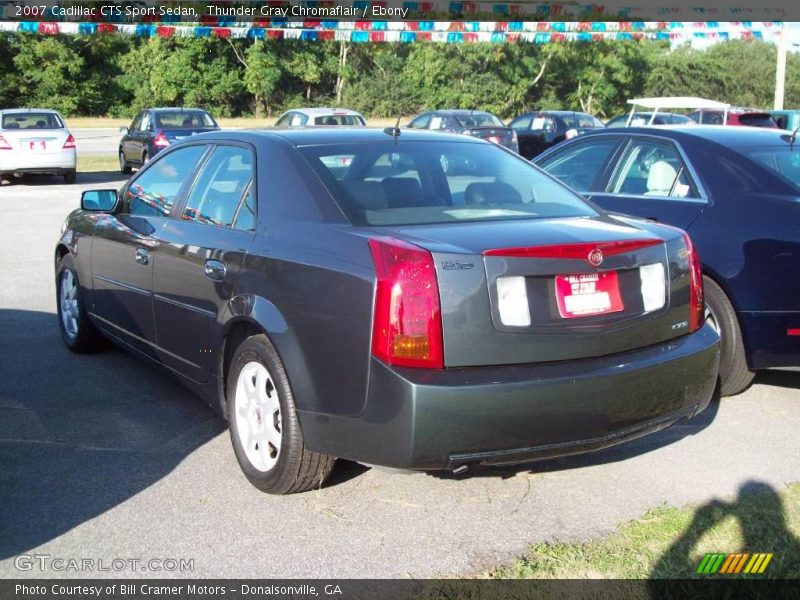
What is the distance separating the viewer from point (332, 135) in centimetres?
478

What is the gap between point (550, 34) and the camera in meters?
31.2

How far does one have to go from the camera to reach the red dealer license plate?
364cm

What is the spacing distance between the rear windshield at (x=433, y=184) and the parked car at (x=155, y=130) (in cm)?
1827

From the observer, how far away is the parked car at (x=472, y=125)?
81.8 ft

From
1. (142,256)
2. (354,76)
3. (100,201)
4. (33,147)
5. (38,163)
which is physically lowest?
(38,163)

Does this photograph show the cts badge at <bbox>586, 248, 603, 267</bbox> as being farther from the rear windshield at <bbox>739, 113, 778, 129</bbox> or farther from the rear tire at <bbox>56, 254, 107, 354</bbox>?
the rear windshield at <bbox>739, 113, 778, 129</bbox>

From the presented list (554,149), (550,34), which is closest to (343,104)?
(550,34)

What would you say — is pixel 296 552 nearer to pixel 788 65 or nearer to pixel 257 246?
pixel 257 246

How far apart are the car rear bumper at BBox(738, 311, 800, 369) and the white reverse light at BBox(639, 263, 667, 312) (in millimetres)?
1457

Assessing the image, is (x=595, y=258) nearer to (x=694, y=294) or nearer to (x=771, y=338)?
(x=694, y=294)

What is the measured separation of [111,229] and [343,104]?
61016 mm

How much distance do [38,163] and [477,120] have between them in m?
11.6
